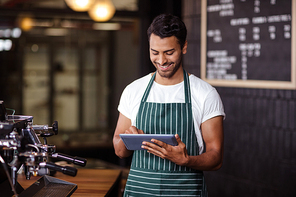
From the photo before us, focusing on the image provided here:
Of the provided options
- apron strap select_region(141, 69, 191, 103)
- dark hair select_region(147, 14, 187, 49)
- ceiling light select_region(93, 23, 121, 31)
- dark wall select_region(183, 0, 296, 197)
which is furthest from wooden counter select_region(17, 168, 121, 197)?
ceiling light select_region(93, 23, 121, 31)

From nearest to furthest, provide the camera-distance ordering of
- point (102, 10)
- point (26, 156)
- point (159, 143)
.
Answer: point (26, 156), point (159, 143), point (102, 10)

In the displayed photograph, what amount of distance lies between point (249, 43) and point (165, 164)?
1.82 meters

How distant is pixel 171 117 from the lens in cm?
161

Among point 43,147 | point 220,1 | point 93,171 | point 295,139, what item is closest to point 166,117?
point 43,147

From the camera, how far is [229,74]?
3.19 m

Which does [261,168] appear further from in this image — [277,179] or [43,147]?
[43,147]

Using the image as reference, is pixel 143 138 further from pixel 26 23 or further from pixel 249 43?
pixel 26 23

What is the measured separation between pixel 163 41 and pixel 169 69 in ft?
0.45

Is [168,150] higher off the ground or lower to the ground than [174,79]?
lower

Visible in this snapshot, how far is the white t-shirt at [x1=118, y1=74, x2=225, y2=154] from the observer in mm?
1551

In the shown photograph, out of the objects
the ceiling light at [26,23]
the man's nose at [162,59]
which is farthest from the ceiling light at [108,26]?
the man's nose at [162,59]

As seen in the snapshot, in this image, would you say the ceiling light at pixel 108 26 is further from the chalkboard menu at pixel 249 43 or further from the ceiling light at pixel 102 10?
the chalkboard menu at pixel 249 43

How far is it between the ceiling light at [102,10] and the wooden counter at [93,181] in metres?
2.47

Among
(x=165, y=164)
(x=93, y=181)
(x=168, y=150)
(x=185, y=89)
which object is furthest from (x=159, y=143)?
(x=93, y=181)
